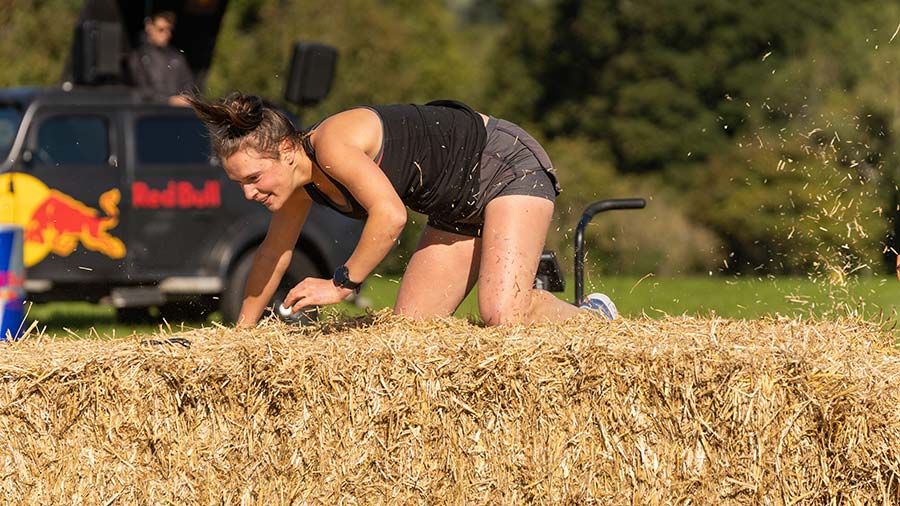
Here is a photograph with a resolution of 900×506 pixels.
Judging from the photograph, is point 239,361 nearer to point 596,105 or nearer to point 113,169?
point 113,169

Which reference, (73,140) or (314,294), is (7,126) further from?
(314,294)

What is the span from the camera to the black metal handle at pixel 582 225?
613 centimetres

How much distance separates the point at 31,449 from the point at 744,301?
10.6m

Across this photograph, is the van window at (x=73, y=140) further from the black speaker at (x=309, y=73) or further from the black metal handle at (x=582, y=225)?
the black metal handle at (x=582, y=225)

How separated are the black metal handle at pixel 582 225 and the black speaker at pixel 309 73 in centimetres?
613

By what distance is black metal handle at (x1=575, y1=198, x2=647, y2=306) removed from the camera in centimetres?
613

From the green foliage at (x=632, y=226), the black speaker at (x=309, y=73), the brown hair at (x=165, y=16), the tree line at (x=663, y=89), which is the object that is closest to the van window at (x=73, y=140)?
the brown hair at (x=165, y=16)

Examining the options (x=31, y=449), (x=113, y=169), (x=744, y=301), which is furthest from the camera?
(x=744, y=301)

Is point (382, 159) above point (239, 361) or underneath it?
above

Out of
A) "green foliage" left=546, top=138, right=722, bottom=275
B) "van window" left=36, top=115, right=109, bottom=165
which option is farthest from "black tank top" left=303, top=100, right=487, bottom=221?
"green foliage" left=546, top=138, right=722, bottom=275

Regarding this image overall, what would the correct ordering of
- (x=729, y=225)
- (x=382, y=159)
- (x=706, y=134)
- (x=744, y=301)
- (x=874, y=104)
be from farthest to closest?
(x=706, y=134) < (x=729, y=225) < (x=874, y=104) < (x=744, y=301) < (x=382, y=159)

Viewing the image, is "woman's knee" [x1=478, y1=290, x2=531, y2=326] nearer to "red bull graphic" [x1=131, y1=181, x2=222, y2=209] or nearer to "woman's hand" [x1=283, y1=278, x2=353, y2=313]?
"woman's hand" [x1=283, y1=278, x2=353, y2=313]

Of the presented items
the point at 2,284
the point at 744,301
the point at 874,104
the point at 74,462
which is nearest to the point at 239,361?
the point at 74,462

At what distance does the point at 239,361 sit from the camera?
461 centimetres
